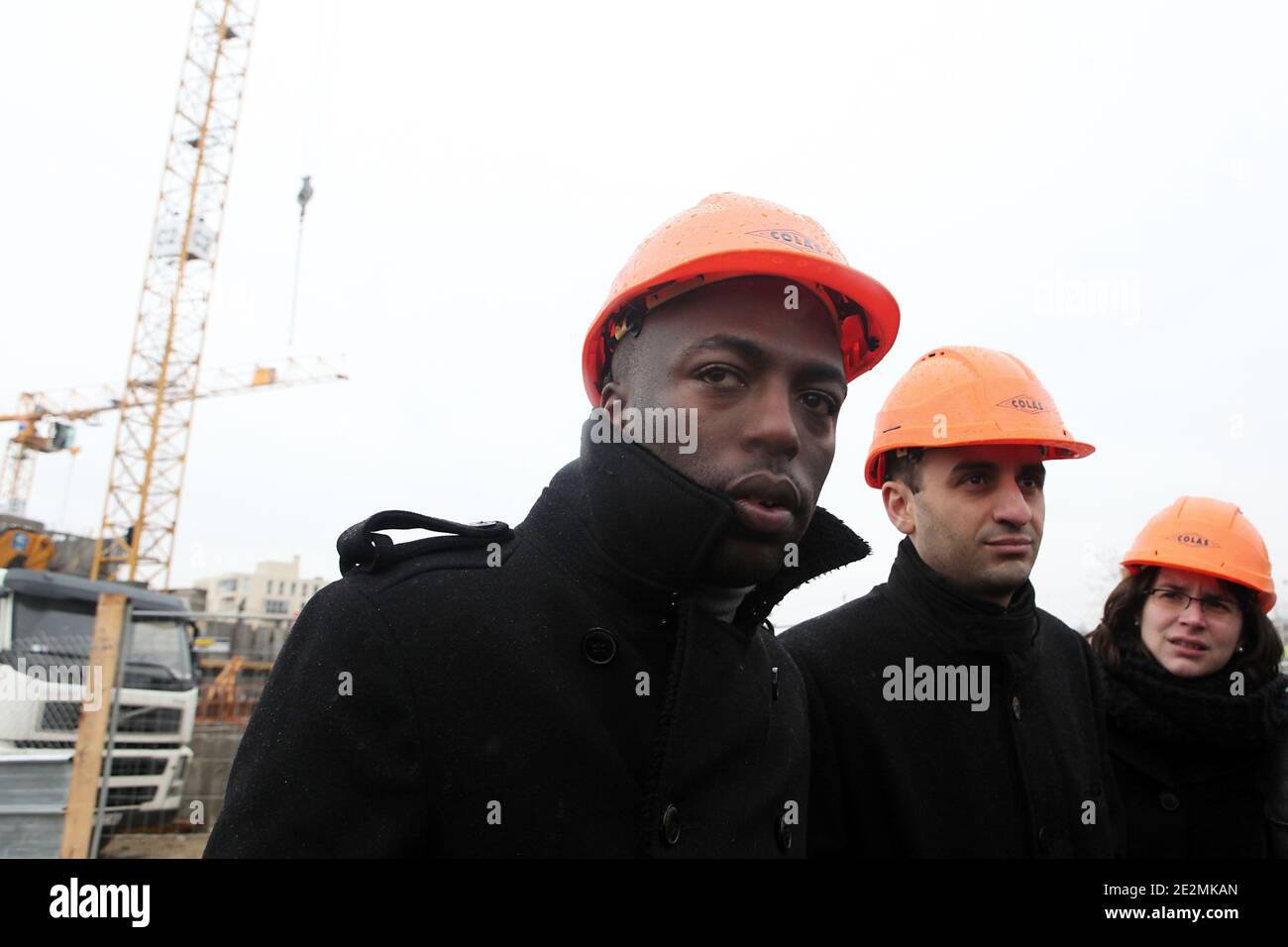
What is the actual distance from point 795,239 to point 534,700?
118 cm

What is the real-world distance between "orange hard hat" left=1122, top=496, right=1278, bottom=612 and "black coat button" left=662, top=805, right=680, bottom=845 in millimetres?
2983

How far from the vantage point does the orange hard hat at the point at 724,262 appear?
6.02ft

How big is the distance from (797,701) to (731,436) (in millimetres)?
924

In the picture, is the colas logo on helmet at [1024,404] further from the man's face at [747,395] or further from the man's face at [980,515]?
the man's face at [747,395]

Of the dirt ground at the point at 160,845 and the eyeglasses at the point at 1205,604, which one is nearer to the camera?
the eyeglasses at the point at 1205,604

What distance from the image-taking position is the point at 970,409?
9.70 feet

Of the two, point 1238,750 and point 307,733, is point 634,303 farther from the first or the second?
point 1238,750

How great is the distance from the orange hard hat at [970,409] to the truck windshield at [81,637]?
7258mm

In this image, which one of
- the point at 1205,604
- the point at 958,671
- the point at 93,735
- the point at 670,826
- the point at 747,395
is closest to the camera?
the point at 670,826

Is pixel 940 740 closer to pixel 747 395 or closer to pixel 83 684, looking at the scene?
pixel 747 395

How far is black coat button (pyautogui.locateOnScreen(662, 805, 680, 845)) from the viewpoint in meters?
1.55

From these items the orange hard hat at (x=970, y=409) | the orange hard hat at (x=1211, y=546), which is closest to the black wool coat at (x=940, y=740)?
the orange hard hat at (x=970, y=409)

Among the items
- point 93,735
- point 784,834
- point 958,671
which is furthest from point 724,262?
point 93,735
